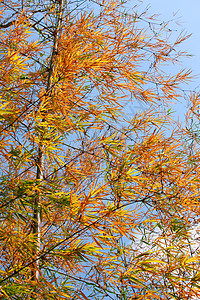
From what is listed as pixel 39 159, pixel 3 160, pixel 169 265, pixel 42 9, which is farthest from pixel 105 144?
pixel 42 9

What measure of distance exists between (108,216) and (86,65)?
625 mm

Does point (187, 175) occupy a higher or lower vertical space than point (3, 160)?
higher

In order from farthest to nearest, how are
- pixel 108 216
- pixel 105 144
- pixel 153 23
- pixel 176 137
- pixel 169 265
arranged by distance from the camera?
pixel 153 23, pixel 176 137, pixel 105 144, pixel 169 265, pixel 108 216

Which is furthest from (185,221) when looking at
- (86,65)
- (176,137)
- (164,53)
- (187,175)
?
(164,53)

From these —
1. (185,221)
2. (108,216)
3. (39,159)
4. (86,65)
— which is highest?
(86,65)

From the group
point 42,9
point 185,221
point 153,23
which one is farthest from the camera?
point 42,9

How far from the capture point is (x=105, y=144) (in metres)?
1.53

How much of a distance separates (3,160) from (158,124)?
2.66 ft

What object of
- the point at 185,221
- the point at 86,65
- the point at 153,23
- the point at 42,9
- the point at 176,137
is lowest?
the point at 185,221

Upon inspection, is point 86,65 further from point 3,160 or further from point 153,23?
point 153,23

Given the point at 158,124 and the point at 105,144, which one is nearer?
the point at 105,144

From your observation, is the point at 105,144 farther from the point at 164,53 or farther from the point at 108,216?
the point at 164,53

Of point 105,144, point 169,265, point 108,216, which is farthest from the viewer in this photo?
point 105,144

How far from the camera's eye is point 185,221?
142 cm
